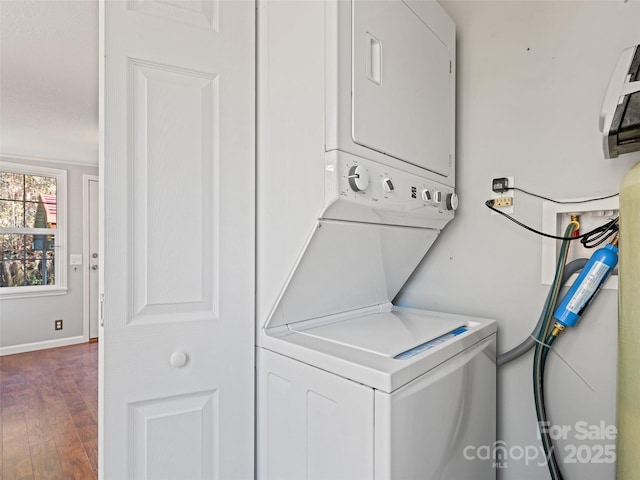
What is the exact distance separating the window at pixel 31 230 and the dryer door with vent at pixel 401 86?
16.8ft

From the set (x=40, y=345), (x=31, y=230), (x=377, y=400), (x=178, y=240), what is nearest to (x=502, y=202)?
(x=377, y=400)

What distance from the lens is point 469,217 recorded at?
1604 mm

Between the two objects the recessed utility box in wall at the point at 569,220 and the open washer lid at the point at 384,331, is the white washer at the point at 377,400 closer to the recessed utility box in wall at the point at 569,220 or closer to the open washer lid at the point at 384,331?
the open washer lid at the point at 384,331

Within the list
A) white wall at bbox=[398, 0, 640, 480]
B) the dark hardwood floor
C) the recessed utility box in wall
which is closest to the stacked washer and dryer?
white wall at bbox=[398, 0, 640, 480]

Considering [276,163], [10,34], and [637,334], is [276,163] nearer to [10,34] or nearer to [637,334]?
[637,334]

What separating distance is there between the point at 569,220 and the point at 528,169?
251mm

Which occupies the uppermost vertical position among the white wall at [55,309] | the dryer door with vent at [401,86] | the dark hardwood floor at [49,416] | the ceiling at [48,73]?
the ceiling at [48,73]

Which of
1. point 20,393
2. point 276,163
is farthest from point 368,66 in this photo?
point 20,393

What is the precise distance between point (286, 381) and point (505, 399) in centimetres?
99

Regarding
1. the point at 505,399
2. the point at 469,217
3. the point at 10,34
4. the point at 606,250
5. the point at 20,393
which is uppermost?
the point at 10,34

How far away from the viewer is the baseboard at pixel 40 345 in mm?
4404

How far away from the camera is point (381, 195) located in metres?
1.09

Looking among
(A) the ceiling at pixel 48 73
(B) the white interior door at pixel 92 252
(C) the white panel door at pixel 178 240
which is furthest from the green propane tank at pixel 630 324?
(B) the white interior door at pixel 92 252

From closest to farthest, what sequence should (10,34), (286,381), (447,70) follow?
(286,381) < (447,70) < (10,34)
